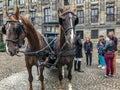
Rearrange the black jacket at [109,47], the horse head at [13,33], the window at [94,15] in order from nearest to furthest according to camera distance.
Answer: the horse head at [13,33]
the black jacket at [109,47]
the window at [94,15]

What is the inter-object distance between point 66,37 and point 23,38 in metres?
1.35

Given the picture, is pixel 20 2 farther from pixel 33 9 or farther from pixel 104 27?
pixel 104 27

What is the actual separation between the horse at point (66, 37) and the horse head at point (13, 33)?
1.41 m

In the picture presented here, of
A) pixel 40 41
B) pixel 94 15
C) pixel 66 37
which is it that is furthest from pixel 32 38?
pixel 94 15

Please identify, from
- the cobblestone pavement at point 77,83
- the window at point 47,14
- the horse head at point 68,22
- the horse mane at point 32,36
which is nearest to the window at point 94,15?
the window at point 47,14

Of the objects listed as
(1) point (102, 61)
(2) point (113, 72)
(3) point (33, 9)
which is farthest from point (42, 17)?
(2) point (113, 72)

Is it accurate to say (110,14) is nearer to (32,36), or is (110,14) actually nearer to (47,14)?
(47,14)

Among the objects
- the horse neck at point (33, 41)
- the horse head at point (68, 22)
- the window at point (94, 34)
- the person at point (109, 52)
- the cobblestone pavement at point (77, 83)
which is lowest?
the window at point (94, 34)

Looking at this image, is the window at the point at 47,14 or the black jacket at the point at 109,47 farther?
the window at the point at 47,14

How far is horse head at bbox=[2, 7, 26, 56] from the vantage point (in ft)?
20.6

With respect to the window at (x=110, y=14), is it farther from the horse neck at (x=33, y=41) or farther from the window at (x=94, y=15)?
the horse neck at (x=33, y=41)

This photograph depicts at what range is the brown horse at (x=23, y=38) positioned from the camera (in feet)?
20.6

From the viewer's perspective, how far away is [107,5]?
39.0 metres

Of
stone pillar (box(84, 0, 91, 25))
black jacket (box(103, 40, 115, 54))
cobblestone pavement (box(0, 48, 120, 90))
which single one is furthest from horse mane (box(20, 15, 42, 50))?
stone pillar (box(84, 0, 91, 25))
